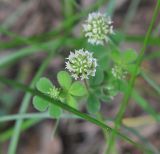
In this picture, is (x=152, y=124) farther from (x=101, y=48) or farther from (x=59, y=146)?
(x=101, y=48)

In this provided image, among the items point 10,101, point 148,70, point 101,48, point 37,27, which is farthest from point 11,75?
point 101,48

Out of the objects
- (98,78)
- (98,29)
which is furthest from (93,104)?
(98,29)

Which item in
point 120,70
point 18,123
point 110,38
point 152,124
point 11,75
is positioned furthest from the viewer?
point 11,75

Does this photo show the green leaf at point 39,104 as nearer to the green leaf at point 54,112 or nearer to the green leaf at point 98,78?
the green leaf at point 54,112

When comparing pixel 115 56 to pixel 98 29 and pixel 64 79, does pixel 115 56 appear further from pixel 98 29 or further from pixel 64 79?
pixel 64 79

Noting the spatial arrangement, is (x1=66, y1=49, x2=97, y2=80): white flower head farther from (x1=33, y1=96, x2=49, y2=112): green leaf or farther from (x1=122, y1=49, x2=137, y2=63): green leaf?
(x1=122, y1=49, x2=137, y2=63): green leaf

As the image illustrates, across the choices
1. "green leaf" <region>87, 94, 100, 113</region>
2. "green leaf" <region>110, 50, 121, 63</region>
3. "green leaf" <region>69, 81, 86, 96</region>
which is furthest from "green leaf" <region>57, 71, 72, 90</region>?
"green leaf" <region>110, 50, 121, 63</region>

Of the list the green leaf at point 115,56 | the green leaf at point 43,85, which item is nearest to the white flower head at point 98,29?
the green leaf at point 115,56
